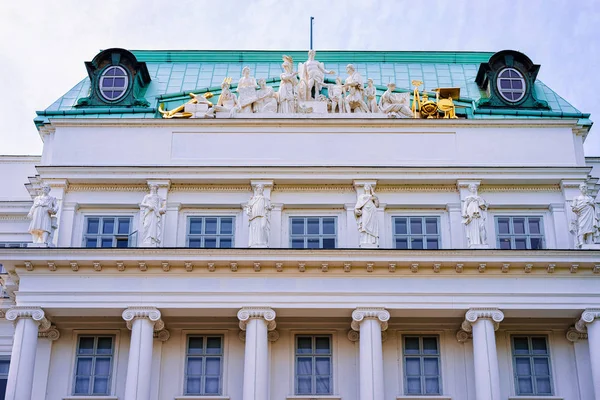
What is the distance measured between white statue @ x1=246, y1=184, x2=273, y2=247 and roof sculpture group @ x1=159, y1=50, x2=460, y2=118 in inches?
123

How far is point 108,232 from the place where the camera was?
30.0m

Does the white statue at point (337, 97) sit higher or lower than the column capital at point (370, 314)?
higher

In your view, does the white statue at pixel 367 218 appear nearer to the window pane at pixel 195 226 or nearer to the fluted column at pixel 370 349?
the fluted column at pixel 370 349

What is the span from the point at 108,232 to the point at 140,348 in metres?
3.86

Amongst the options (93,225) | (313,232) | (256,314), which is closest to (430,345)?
(313,232)

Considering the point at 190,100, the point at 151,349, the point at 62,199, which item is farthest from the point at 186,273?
the point at 190,100

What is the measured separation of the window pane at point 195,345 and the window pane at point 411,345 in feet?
17.1

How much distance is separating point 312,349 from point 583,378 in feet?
22.3

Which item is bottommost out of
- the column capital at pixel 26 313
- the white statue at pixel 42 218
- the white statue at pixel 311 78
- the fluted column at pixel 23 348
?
the fluted column at pixel 23 348

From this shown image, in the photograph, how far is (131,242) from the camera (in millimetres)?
29609

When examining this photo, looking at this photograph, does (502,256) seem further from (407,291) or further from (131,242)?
(131,242)

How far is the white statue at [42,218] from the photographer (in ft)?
93.8

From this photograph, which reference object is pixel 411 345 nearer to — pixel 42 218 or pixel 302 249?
pixel 302 249

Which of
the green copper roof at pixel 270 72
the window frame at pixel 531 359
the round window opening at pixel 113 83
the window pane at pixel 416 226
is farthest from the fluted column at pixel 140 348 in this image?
the window frame at pixel 531 359
